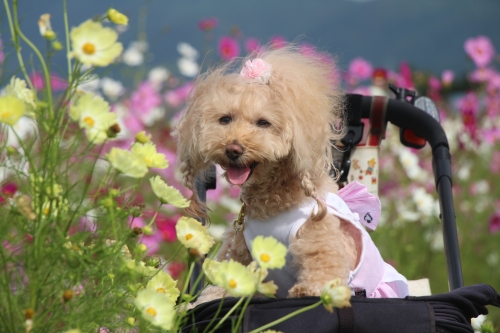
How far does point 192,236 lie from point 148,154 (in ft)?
0.50

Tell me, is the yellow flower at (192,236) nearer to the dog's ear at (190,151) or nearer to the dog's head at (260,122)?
the dog's head at (260,122)

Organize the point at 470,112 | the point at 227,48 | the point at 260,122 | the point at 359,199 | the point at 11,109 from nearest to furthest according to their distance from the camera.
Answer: the point at 11,109, the point at 260,122, the point at 359,199, the point at 470,112, the point at 227,48

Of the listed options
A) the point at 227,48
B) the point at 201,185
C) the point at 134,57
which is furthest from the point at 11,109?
the point at 134,57

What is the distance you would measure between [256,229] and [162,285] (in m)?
0.60

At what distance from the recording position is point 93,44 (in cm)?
93

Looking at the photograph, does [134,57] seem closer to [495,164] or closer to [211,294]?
[495,164]

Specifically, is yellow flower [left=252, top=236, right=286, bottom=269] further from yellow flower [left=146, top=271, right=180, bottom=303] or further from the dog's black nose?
the dog's black nose

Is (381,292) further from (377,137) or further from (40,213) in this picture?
(40,213)

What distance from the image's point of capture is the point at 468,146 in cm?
395

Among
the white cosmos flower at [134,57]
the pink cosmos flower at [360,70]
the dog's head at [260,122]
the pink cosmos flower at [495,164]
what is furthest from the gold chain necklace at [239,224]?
the pink cosmos flower at [495,164]

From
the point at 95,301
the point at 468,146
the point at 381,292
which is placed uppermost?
the point at 468,146

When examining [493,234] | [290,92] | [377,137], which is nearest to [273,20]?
[493,234]

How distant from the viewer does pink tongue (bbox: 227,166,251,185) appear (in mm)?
1584

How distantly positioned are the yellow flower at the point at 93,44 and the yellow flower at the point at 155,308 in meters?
0.34
